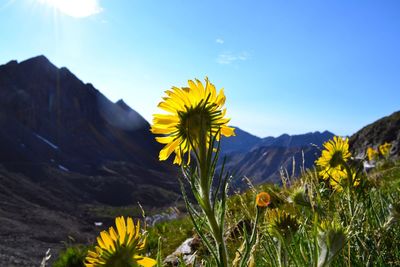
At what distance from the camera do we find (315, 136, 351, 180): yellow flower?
2.90 m

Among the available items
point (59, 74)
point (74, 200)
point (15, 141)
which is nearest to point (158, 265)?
point (74, 200)

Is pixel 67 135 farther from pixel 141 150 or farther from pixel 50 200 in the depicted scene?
pixel 50 200

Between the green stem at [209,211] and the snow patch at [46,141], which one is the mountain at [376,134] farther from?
the snow patch at [46,141]

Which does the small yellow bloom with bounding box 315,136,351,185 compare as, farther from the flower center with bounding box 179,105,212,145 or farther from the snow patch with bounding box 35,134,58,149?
the snow patch with bounding box 35,134,58,149

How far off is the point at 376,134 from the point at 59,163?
5132 inches

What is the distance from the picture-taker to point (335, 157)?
9.55 feet

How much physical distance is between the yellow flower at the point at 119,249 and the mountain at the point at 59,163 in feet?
187

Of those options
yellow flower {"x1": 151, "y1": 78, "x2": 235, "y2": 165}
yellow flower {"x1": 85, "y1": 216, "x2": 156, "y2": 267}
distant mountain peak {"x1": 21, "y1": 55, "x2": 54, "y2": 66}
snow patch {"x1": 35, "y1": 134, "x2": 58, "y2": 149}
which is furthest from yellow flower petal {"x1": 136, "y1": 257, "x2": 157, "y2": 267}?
distant mountain peak {"x1": 21, "y1": 55, "x2": 54, "y2": 66}

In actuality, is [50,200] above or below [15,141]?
below

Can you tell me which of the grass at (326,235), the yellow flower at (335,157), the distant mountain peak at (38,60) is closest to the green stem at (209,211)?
the grass at (326,235)

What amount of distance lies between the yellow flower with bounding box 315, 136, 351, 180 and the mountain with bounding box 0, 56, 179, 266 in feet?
183

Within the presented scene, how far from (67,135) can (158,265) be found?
169943 mm

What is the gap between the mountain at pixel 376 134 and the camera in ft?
76.8

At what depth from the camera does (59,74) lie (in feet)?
570
